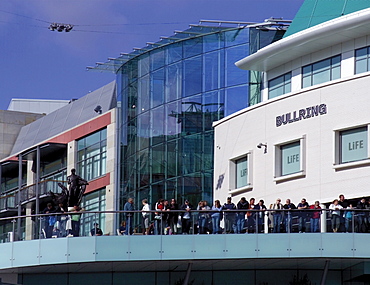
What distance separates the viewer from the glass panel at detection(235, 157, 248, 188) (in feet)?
177

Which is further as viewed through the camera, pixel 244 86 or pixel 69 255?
pixel 244 86

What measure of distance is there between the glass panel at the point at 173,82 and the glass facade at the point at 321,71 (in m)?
10.1

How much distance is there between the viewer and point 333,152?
159 feet

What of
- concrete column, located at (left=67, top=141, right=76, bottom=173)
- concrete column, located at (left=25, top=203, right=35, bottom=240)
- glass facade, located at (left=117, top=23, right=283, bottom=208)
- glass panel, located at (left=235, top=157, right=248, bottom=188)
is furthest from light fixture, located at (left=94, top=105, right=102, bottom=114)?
concrete column, located at (left=25, top=203, right=35, bottom=240)

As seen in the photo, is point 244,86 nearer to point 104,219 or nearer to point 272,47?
point 272,47

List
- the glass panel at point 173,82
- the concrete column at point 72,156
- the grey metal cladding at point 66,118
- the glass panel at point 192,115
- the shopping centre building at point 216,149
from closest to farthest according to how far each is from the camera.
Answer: the shopping centre building at point 216,149 < the glass panel at point 192,115 < the glass panel at point 173,82 < the grey metal cladding at point 66,118 < the concrete column at point 72,156

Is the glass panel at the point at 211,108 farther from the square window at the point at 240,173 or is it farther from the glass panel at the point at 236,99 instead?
the square window at the point at 240,173

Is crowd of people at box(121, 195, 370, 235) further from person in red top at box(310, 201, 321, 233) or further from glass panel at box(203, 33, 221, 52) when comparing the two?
glass panel at box(203, 33, 221, 52)

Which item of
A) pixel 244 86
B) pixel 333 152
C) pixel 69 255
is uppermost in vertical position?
pixel 244 86

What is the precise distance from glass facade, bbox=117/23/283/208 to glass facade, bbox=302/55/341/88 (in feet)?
17.1

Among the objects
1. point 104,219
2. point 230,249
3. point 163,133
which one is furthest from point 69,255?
point 163,133

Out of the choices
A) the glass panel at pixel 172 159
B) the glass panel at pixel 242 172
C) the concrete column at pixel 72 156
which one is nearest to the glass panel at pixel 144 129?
the glass panel at pixel 172 159

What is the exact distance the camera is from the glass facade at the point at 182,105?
196ft

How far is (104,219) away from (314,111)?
10906 mm
